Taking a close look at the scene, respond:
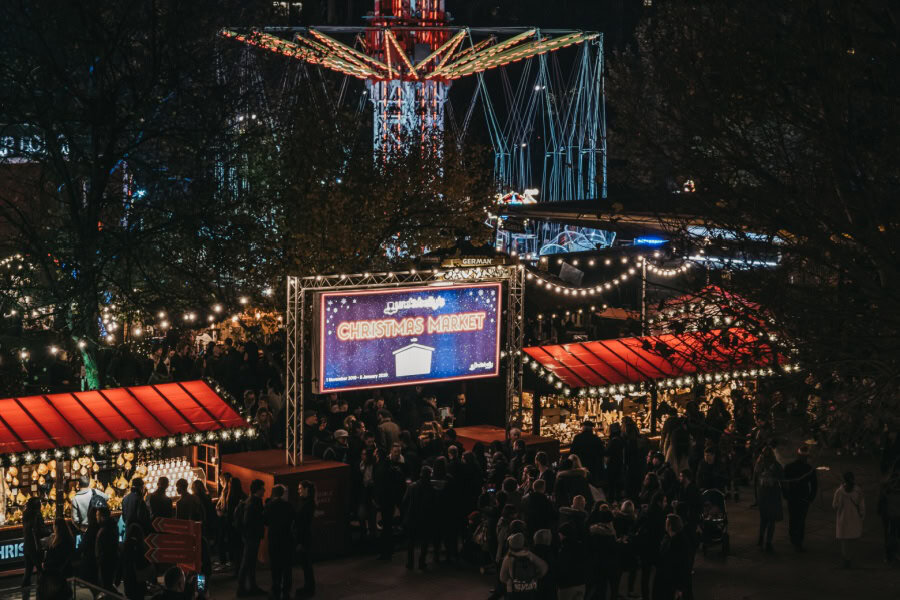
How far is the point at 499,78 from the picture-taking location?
62781 millimetres

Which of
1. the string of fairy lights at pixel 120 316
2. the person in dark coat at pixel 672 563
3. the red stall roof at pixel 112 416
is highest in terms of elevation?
the string of fairy lights at pixel 120 316

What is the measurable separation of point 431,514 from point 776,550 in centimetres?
520

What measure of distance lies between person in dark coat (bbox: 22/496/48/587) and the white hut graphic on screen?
20.0ft

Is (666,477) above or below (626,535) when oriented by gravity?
above

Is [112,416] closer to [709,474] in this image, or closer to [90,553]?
[90,553]

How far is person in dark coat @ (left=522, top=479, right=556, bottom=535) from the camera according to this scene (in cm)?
1377

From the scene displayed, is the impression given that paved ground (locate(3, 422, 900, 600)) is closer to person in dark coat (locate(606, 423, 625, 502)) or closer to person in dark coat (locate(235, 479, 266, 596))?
person in dark coat (locate(235, 479, 266, 596))

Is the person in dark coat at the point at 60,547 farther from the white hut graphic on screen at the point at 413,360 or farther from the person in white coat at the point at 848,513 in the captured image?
the person in white coat at the point at 848,513

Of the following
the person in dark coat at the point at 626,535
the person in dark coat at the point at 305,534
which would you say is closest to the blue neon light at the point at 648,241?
the person in dark coat at the point at 626,535

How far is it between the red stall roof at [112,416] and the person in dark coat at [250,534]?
8.00 ft

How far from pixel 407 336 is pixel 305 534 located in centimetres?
464

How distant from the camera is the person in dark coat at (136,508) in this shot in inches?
540

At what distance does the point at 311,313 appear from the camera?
54.4ft

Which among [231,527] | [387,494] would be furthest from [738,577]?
[231,527]
